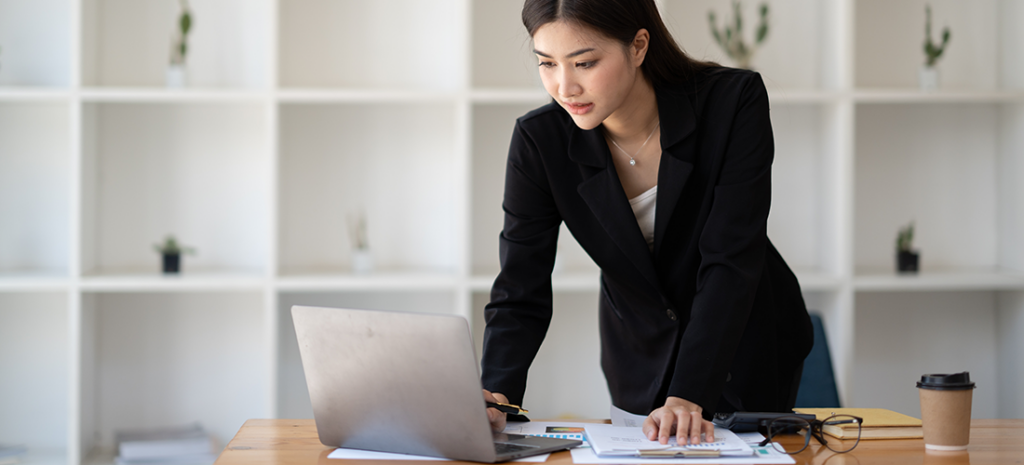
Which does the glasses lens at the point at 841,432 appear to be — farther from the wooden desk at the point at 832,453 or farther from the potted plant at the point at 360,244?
the potted plant at the point at 360,244

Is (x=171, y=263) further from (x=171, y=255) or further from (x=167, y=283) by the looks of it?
(x=167, y=283)

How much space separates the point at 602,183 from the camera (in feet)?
4.65

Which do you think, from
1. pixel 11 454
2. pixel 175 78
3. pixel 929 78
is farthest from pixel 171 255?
pixel 929 78

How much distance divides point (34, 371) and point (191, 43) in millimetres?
1241

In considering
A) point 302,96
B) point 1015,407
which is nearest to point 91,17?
point 302,96

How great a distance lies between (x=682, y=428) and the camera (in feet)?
3.59

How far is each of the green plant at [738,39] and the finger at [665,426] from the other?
1738 millimetres

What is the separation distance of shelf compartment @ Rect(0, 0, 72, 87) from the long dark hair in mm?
2023

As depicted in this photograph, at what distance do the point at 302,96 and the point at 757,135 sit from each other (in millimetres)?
1539

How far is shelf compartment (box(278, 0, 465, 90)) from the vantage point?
272cm

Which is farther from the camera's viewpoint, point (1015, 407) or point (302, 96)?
point (1015, 407)

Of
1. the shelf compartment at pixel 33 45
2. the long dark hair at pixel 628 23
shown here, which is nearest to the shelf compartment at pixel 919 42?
the long dark hair at pixel 628 23

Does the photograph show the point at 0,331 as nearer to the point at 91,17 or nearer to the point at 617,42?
the point at 91,17

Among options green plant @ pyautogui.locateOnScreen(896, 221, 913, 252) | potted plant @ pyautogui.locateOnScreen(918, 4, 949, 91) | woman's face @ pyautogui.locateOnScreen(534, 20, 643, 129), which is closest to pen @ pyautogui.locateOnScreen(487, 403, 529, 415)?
woman's face @ pyautogui.locateOnScreen(534, 20, 643, 129)
